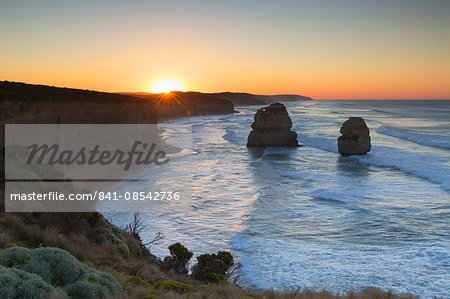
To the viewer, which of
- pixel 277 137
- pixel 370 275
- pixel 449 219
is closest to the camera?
pixel 370 275

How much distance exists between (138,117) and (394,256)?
45.6m

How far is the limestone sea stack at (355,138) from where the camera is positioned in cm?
3631

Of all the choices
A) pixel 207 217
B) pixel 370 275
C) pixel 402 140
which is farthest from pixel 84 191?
pixel 402 140

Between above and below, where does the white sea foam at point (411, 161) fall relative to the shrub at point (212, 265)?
above

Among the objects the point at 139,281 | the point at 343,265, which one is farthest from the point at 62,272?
the point at 343,265

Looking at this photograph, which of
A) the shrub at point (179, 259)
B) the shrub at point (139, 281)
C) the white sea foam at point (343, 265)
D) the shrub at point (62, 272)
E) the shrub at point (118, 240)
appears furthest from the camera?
the white sea foam at point (343, 265)

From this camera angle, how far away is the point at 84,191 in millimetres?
10883

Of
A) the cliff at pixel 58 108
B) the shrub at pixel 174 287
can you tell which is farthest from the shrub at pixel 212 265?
the cliff at pixel 58 108

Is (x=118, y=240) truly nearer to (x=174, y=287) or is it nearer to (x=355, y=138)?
(x=174, y=287)

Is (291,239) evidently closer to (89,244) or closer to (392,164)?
(89,244)

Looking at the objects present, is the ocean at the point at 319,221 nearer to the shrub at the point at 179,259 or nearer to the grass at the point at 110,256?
the shrub at the point at 179,259

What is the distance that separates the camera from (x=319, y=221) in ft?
55.5

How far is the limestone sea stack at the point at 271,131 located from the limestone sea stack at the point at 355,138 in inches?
320

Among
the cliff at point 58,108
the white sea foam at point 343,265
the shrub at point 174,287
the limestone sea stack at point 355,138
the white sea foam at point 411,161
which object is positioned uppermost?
the cliff at point 58,108
